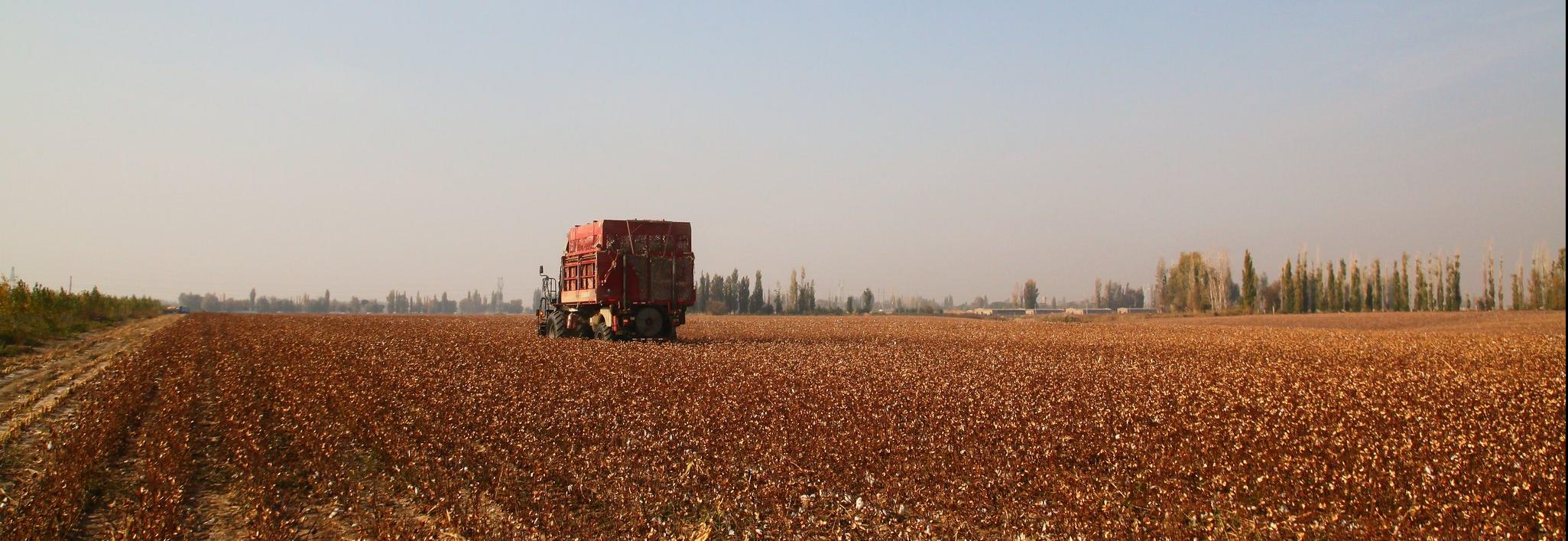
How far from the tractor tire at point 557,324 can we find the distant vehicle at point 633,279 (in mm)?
1195

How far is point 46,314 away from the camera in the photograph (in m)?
41.8

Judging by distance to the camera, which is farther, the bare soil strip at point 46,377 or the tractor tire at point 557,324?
the tractor tire at point 557,324

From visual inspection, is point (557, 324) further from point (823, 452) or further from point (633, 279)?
point (823, 452)

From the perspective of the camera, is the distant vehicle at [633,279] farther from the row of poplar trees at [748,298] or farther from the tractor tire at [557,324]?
the row of poplar trees at [748,298]

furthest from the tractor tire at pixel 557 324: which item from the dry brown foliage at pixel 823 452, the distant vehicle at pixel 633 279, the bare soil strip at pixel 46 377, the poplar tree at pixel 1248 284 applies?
the poplar tree at pixel 1248 284

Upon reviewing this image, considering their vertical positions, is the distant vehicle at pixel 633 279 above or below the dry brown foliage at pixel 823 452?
above

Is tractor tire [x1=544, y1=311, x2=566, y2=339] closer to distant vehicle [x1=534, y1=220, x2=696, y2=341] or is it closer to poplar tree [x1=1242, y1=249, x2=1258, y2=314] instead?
distant vehicle [x1=534, y1=220, x2=696, y2=341]

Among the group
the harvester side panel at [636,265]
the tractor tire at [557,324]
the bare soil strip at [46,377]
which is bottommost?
the bare soil strip at [46,377]

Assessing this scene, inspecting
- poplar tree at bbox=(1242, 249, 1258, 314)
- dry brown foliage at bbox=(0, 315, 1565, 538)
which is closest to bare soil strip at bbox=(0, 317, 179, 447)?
dry brown foliage at bbox=(0, 315, 1565, 538)

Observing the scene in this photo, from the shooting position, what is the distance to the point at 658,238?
26.5 m

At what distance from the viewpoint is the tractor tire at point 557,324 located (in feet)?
94.2

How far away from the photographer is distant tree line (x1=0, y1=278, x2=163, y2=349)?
30.7 m

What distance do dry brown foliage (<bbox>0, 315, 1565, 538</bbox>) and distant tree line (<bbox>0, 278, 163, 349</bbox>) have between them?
19470mm

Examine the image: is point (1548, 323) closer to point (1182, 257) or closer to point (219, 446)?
point (219, 446)
